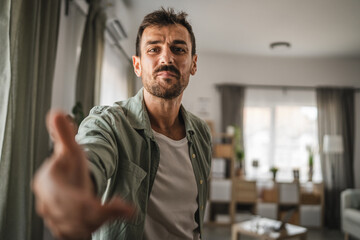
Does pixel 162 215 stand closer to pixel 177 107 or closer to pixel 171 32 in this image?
pixel 177 107

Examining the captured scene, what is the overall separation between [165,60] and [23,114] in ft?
3.17

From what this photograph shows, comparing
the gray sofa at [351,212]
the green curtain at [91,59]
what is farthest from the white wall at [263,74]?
the green curtain at [91,59]

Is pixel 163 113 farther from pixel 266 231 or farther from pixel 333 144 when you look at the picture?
pixel 333 144

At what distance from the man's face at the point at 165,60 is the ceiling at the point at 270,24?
259 cm

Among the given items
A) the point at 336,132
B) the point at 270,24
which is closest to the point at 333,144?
the point at 336,132

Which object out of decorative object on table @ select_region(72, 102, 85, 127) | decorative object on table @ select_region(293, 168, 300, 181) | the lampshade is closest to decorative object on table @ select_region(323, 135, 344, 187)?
the lampshade

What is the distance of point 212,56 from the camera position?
5.79 meters

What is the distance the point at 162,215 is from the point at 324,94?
18.4ft

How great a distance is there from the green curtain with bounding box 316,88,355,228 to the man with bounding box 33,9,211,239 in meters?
5.07

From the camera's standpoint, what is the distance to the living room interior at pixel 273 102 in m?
Result: 3.80

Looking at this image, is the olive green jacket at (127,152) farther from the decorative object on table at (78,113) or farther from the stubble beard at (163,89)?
the decorative object on table at (78,113)

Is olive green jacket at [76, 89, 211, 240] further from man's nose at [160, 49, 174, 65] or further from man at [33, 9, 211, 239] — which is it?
man's nose at [160, 49, 174, 65]

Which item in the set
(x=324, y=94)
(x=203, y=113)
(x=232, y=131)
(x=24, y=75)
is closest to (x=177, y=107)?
(x=24, y=75)

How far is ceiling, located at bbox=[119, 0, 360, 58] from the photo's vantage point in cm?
355
